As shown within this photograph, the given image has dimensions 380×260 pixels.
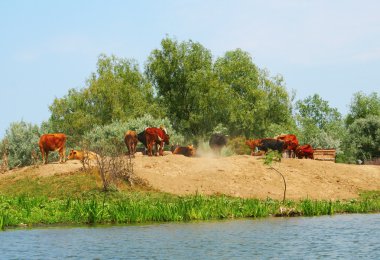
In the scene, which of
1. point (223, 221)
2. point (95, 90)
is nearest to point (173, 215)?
point (223, 221)

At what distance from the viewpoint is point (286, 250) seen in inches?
878

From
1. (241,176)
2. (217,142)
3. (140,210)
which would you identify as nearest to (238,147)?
(217,142)

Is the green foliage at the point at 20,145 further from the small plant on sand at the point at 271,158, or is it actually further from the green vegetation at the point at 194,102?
the small plant on sand at the point at 271,158

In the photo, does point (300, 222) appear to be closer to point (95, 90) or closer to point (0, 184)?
point (0, 184)

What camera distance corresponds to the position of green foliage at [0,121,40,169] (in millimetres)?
73938

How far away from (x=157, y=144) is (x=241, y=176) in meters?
9.38

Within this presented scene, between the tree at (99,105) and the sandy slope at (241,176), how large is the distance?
124 ft

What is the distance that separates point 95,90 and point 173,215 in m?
58.0

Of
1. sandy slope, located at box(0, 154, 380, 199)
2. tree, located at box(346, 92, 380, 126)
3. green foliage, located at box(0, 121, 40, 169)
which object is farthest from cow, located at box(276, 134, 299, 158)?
tree, located at box(346, 92, 380, 126)

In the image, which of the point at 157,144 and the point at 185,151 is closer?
the point at 157,144

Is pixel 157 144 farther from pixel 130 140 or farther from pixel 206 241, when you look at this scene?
pixel 206 241

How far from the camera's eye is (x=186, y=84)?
307 ft

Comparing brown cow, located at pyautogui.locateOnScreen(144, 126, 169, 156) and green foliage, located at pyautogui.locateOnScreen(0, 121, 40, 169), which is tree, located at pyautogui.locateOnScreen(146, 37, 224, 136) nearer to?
green foliage, located at pyautogui.locateOnScreen(0, 121, 40, 169)

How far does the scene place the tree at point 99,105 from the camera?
87.4 meters
